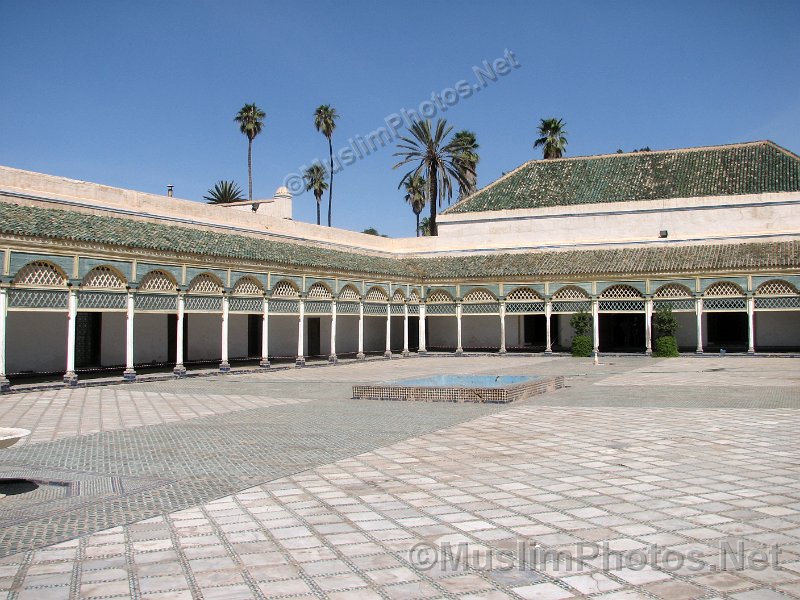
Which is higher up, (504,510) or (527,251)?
(527,251)

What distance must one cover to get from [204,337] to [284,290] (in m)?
3.77

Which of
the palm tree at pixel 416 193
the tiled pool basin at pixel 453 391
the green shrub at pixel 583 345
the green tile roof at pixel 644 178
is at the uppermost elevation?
the palm tree at pixel 416 193

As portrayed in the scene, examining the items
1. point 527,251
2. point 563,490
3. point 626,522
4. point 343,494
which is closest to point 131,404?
point 343,494

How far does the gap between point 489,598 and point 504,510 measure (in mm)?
Answer: 1889

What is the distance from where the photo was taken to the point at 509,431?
10258 millimetres

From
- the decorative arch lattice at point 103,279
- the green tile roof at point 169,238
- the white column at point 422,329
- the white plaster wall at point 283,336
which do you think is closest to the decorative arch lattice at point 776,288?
the white column at point 422,329

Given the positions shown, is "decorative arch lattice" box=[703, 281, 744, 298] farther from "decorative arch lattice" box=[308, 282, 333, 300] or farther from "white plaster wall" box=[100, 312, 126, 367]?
"white plaster wall" box=[100, 312, 126, 367]

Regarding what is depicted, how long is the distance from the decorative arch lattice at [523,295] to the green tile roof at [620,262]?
0.68 meters

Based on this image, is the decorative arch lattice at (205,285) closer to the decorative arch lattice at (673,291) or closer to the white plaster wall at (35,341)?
the white plaster wall at (35,341)

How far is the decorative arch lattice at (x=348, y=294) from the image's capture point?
88.9 feet

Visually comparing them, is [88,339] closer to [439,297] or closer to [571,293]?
[439,297]

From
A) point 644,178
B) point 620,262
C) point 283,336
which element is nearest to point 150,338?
point 283,336

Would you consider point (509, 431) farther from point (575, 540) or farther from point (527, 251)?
point (527, 251)

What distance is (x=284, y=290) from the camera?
2441 centimetres
